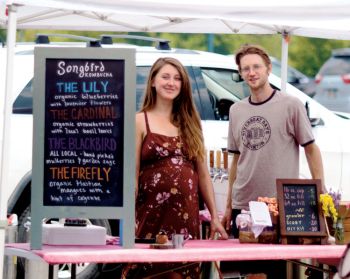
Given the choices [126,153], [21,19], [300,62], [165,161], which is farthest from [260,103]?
[300,62]

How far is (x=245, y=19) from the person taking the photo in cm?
671

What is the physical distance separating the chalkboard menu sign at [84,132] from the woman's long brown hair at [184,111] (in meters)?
0.66

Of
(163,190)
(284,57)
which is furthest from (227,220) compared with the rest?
(284,57)

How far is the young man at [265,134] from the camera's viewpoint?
7477 millimetres

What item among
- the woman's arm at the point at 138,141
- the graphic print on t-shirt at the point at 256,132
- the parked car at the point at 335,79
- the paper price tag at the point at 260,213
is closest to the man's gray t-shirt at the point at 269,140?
the graphic print on t-shirt at the point at 256,132

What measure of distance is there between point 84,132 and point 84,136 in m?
0.02

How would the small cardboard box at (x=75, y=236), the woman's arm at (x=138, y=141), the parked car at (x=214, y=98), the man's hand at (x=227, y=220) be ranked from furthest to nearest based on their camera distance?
1. the parked car at (x=214, y=98)
2. the man's hand at (x=227, y=220)
3. the woman's arm at (x=138, y=141)
4. the small cardboard box at (x=75, y=236)

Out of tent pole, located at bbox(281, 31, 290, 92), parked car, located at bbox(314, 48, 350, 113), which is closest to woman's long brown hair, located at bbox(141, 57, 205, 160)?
tent pole, located at bbox(281, 31, 290, 92)

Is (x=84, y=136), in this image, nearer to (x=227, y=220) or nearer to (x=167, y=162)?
(x=167, y=162)

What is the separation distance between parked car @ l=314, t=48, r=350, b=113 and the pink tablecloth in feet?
107

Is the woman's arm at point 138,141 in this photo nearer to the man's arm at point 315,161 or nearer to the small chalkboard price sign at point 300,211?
the small chalkboard price sign at point 300,211

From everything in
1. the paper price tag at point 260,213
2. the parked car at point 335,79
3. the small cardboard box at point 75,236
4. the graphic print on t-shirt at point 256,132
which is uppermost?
the parked car at point 335,79

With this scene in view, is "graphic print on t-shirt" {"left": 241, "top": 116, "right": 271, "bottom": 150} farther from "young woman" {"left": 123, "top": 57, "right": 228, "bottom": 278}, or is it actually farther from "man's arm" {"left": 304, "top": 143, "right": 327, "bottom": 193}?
"young woman" {"left": 123, "top": 57, "right": 228, "bottom": 278}

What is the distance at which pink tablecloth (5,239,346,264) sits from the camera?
239 inches
